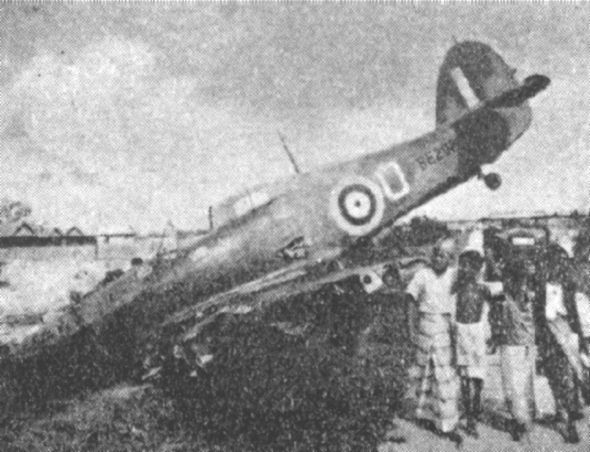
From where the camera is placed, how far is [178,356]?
20.9 feet

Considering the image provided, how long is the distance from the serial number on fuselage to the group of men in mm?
4474

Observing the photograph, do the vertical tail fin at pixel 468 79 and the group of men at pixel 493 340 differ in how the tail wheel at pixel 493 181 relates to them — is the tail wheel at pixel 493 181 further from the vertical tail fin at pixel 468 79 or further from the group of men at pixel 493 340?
the group of men at pixel 493 340

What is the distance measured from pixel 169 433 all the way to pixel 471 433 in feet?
9.33

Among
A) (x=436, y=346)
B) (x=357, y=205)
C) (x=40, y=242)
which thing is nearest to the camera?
(x=436, y=346)

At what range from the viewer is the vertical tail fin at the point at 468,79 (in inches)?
456

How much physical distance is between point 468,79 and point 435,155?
271 centimetres

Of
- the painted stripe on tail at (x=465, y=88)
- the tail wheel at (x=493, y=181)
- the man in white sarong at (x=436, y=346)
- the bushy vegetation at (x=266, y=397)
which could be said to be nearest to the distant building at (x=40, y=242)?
the bushy vegetation at (x=266, y=397)

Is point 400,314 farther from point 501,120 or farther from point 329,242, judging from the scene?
point 501,120

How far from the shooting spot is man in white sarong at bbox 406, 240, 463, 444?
5.08 m

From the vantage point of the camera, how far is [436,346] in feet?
17.3

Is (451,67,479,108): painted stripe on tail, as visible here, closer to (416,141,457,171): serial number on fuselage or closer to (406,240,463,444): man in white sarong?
(416,141,457,171): serial number on fuselage

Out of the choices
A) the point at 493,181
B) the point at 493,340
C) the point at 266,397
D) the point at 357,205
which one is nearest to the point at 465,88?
the point at 493,181

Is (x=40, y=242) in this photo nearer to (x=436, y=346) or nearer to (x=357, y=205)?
(x=357, y=205)

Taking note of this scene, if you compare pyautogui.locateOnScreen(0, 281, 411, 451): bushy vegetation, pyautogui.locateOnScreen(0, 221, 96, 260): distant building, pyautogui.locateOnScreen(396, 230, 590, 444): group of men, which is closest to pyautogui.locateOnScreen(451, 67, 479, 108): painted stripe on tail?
pyautogui.locateOnScreen(0, 281, 411, 451): bushy vegetation
